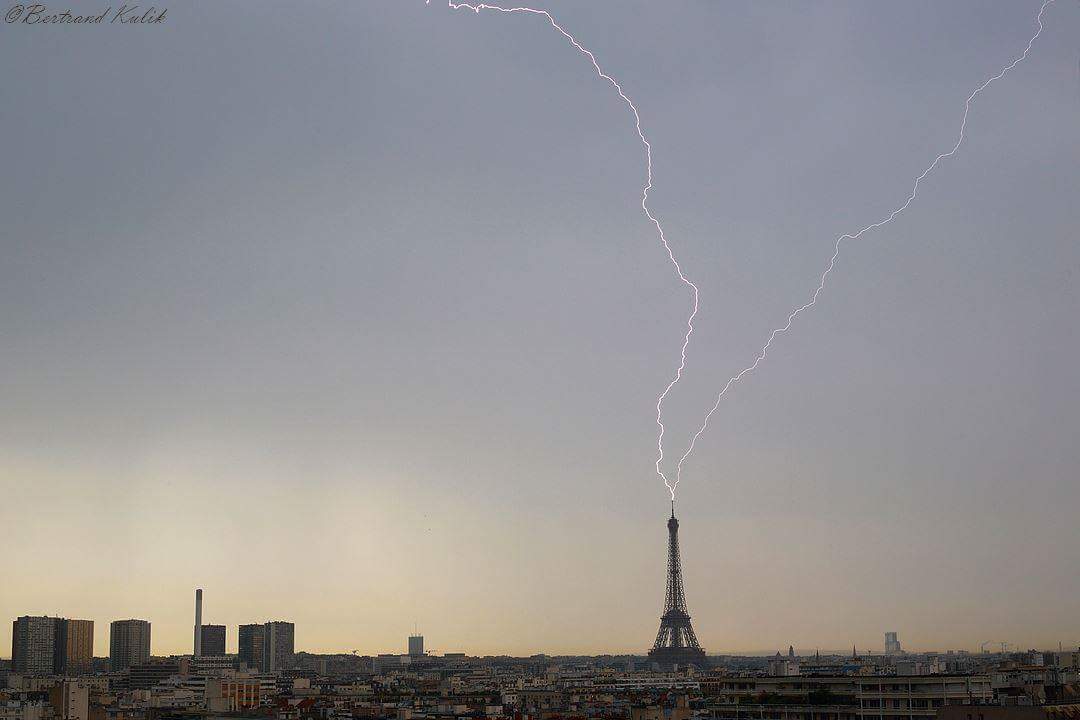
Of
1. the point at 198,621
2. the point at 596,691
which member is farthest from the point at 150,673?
the point at 596,691

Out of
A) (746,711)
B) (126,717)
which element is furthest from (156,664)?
(746,711)

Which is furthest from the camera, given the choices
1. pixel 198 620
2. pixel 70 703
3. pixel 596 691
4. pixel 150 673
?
pixel 198 620

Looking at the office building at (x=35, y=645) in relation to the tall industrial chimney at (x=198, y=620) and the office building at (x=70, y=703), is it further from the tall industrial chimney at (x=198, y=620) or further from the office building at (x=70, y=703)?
the office building at (x=70, y=703)

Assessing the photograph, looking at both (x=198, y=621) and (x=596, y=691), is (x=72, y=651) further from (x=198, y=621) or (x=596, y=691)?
(x=596, y=691)

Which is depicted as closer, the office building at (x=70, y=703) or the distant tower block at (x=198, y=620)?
the office building at (x=70, y=703)

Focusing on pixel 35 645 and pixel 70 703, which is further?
pixel 35 645

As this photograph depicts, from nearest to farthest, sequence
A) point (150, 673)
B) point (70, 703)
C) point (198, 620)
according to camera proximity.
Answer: point (70, 703), point (150, 673), point (198, 620)

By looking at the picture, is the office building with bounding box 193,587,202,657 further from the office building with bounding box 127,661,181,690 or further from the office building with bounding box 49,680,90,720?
the office building with bounding box 49,680,90,720

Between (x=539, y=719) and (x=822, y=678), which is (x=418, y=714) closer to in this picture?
(x=539, y=719)

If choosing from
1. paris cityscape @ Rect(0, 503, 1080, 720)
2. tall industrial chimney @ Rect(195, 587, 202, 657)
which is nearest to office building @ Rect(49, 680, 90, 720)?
paris cityscape @ Rect(0, 503, 1080, 720)

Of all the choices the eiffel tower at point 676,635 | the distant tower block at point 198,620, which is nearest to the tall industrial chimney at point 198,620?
the distant tower block at point 198,620
